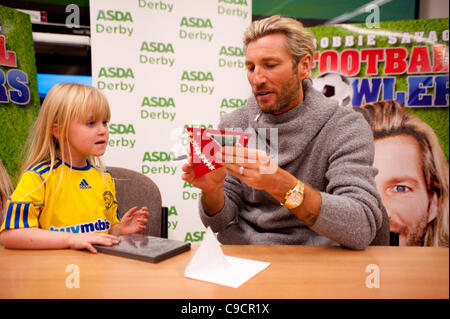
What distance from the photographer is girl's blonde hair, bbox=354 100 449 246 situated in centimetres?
240

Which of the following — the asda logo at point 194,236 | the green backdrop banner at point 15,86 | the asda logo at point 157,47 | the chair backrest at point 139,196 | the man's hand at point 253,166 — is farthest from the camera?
the asda logo at point 194,236

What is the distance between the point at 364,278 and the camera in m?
0.78

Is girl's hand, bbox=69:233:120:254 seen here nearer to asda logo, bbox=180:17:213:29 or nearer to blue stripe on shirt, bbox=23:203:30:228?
blue stripe on shirt, bbox=23:203:30:228

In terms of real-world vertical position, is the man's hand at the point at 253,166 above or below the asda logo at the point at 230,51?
below

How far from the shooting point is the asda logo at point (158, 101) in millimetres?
2543

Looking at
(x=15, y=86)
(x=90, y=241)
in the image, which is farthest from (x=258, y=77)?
(x=15, y=86)

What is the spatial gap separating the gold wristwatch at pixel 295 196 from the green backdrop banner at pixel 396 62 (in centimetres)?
182

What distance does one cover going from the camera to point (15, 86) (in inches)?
79.4

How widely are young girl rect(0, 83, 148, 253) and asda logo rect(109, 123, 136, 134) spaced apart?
3.82ft

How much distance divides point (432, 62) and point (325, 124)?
164 centimetres

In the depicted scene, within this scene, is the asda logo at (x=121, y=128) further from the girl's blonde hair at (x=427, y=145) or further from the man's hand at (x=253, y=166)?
the girl's blonde hair at (x=427, y=145)

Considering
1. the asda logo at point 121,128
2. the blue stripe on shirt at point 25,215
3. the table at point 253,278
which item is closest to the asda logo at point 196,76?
the asda logo at point 121,128

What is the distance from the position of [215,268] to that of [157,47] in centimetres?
215

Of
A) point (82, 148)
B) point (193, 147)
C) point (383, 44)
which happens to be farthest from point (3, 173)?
point (383, 44)
